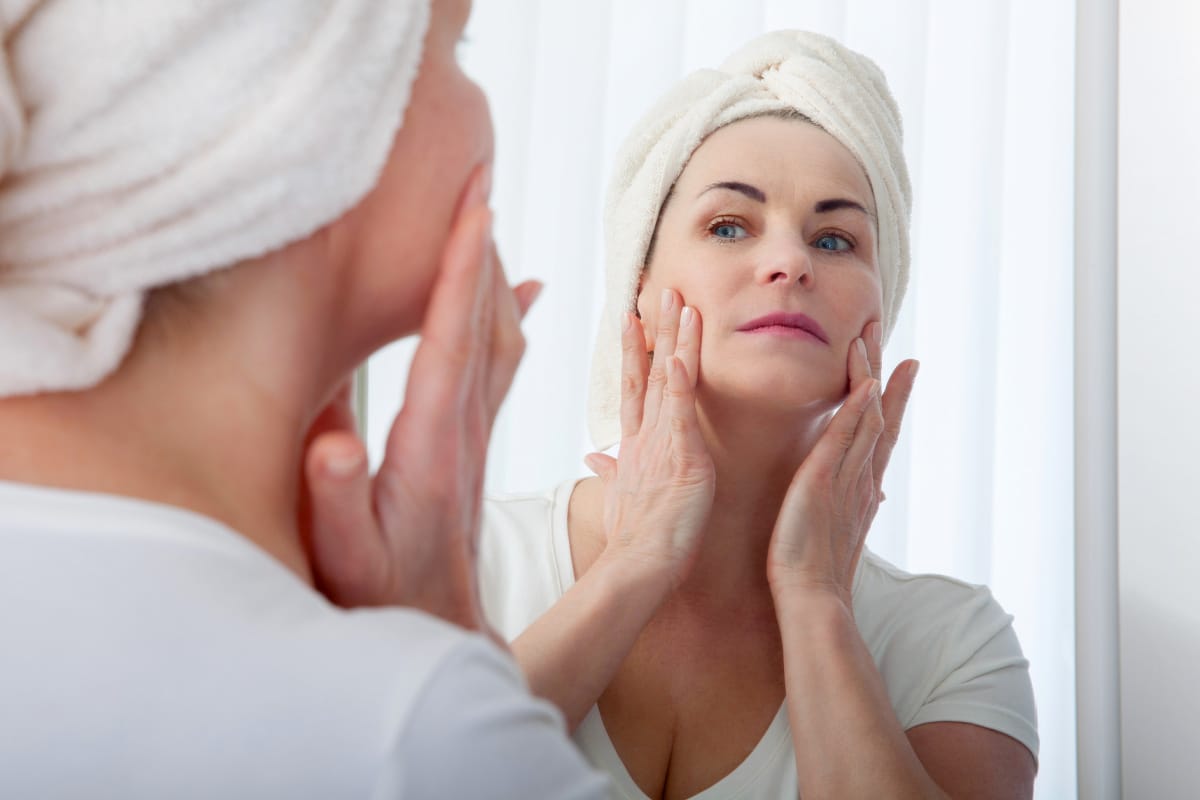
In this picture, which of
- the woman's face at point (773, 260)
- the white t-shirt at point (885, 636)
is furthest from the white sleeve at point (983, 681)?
the woman's face at point (773, 260)

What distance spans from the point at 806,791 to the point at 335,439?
0.74 metres

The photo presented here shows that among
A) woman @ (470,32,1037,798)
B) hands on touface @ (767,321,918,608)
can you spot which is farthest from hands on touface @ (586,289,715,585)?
hands on touface @ (767,321,918,608)

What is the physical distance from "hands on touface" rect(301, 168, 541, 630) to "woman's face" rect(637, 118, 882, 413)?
25.2 inches

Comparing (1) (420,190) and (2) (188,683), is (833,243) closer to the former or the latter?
(1) (420,190)

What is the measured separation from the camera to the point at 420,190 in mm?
650

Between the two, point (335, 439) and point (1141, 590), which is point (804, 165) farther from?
point (1141, 590)

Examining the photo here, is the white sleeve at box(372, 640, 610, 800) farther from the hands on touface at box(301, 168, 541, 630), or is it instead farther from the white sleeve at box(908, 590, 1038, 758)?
the white sleeve at box(908, 590, 1038, 758)

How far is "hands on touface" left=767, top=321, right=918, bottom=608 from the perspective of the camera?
1303 mm

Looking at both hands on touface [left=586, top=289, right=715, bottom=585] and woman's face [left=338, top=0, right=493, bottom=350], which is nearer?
woman's face [left=338, top=0, right=493, bottom=350]

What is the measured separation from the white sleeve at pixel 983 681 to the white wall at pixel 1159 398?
795mm

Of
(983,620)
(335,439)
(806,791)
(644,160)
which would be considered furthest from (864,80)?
(335,439)

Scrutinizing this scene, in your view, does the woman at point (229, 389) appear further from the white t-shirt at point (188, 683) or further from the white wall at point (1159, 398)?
the white wall at point (1159, 398)

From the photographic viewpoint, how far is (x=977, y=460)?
2.06 metres

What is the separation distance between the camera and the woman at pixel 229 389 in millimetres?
456
